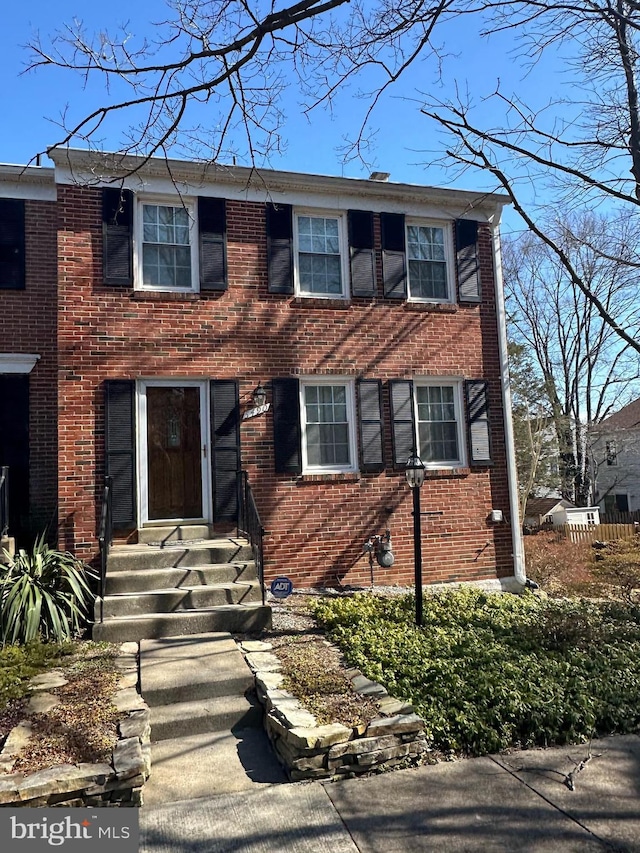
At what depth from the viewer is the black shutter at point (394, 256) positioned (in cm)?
909

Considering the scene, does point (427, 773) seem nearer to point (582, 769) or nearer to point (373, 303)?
point (582, 769)

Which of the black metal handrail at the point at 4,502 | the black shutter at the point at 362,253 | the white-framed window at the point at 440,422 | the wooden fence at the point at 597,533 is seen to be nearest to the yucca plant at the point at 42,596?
the black metal handrail at the point at 4,502

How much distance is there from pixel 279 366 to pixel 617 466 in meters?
28.2

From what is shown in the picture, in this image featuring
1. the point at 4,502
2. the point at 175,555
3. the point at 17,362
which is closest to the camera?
the point at 175,555

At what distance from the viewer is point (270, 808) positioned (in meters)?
3.43

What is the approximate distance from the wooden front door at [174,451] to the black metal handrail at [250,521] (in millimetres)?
529

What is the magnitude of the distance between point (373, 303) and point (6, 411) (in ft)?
17.9

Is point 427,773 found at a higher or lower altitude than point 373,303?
lower

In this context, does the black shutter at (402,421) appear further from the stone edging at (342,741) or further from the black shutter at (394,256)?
the stone edging at (342,741)

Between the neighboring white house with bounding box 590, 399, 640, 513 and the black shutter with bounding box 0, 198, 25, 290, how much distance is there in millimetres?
A: 24420

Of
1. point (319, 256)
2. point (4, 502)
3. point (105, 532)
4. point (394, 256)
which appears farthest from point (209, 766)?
point (394, 256)

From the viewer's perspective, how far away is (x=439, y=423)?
9.30 metres

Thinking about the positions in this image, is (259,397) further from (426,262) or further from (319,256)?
(426,262)

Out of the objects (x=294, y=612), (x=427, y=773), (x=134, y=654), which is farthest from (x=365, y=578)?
(x=427, y=773)
